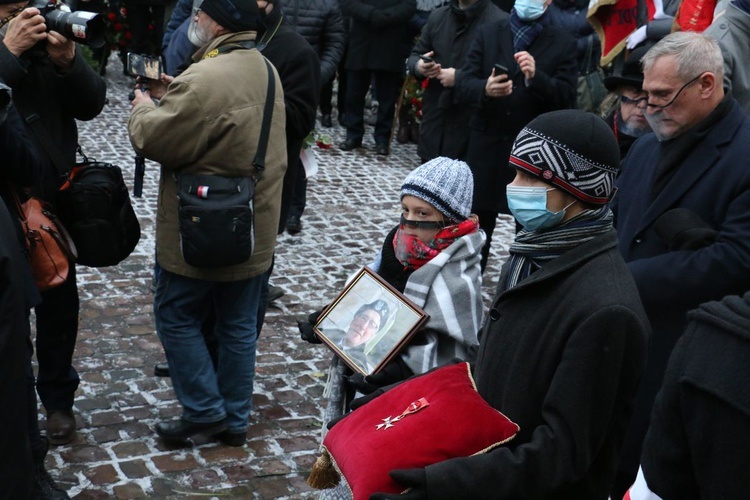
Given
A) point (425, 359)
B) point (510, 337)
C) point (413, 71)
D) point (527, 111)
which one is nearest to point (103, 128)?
point (413, 71)

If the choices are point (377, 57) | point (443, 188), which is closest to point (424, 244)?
point (443, 188)

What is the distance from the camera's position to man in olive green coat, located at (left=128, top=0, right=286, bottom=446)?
430 cm

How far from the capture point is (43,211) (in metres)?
4.49

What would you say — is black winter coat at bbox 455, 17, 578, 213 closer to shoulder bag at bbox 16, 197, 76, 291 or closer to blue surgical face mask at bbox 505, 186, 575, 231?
shoulder bag at bbox 16, 197, 76, 291

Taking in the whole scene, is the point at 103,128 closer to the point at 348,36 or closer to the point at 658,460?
the point at 348,36

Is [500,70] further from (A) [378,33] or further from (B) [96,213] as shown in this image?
(A) [378,33]

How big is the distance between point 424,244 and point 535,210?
1.00 metres

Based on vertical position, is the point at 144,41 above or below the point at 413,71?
below

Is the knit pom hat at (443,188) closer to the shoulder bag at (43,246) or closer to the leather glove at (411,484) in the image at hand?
the leather glove at (411,484)

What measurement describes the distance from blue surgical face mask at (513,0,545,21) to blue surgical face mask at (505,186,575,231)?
4023 mm

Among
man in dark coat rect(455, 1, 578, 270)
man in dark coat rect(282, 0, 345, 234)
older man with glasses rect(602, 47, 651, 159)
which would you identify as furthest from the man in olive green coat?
man in dark coat rect(282, 0, 345, 234)

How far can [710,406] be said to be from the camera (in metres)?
2.07

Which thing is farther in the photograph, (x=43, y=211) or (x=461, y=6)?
(x=461, y=6)

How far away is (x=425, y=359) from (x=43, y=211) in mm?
2082
